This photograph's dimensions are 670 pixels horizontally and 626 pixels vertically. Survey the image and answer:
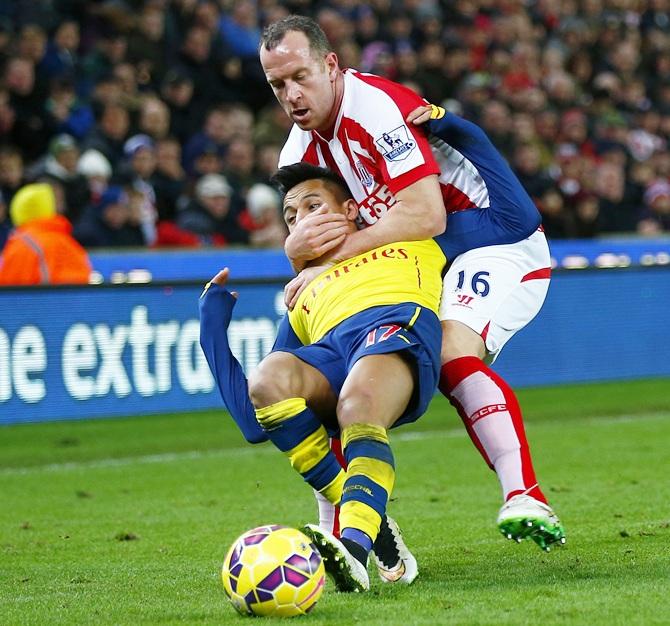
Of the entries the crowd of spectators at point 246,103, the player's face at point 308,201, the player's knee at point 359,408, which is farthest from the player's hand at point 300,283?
the crowd of spectators at point 246,103

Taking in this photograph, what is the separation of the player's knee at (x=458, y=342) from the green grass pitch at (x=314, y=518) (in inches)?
30.7

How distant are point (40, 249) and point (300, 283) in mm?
Result: 6273

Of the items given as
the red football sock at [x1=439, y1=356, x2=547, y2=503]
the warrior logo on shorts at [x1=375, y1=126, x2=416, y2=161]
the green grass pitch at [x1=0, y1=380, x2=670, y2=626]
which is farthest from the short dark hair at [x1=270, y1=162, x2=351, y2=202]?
the green grass pitch at [x1=0, y1=380, x2=670, y2=626]

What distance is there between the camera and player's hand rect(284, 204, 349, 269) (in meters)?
5.15

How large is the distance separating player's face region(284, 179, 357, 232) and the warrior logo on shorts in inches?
13.0

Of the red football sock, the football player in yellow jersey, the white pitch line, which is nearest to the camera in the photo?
the football player in yellow jersey

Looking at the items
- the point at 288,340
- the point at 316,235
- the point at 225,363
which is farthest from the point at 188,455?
the point at 316,235

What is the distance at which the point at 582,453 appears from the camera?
890 centimetres

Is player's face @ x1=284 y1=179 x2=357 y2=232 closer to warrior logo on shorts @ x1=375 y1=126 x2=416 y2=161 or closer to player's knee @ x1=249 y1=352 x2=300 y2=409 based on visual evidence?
warrior logo on shorts @ x1=375 y1=126 x2=416 y2=161

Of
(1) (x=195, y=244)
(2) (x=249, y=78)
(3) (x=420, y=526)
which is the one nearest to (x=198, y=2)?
(2) (x=249, y=78)

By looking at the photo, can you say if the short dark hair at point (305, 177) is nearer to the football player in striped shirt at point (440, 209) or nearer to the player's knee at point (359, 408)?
the football player in striped shirt at point (440, 209)

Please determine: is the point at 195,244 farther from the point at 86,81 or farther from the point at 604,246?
the point at 604,246

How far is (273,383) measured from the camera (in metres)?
4.71

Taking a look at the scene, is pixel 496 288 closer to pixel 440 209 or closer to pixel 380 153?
pixel 440 209
